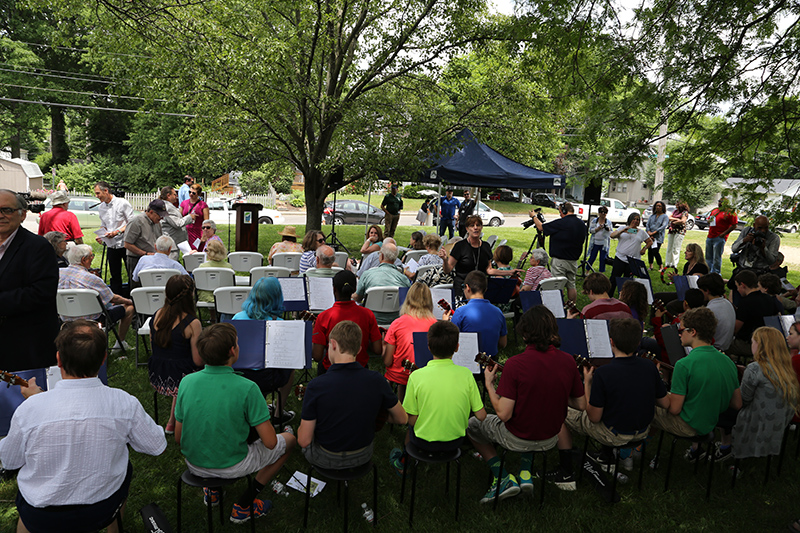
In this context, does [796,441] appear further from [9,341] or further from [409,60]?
[409,60]

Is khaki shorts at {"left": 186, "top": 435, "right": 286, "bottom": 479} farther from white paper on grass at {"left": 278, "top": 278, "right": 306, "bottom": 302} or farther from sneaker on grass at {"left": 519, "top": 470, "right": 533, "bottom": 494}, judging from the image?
white paper on grass at {"left": 278, "top": 278, "right": 306, "bottom": 302}

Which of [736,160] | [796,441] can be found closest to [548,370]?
[796,441]

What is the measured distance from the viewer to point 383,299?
215 inches

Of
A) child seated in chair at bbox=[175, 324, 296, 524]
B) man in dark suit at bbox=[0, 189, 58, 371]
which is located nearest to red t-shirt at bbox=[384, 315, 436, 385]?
child seated in chair at bbox=[175, 324, 296, 524]

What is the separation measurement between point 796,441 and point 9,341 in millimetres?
6421

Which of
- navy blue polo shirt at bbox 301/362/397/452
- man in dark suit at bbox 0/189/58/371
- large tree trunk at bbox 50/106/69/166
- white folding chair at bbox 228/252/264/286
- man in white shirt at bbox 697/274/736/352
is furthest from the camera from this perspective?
large tree trunk at bbox 50/106/69/166

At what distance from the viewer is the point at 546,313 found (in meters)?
3.27

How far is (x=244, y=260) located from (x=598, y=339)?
5.72m

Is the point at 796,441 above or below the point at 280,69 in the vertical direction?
below

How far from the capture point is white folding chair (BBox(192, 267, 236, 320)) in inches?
241

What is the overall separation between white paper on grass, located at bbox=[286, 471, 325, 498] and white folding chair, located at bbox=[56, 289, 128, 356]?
2857mm

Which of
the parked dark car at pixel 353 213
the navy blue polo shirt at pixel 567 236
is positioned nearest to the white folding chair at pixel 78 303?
the navy blue polo shirt at pixel 567 236

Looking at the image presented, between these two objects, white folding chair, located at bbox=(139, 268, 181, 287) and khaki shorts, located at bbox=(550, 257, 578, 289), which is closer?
white folding chair, located at bbox=(139, 268, 181, 287)

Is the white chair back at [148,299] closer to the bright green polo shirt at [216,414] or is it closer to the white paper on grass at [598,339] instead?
the bright green polo shirt at [216,414]
